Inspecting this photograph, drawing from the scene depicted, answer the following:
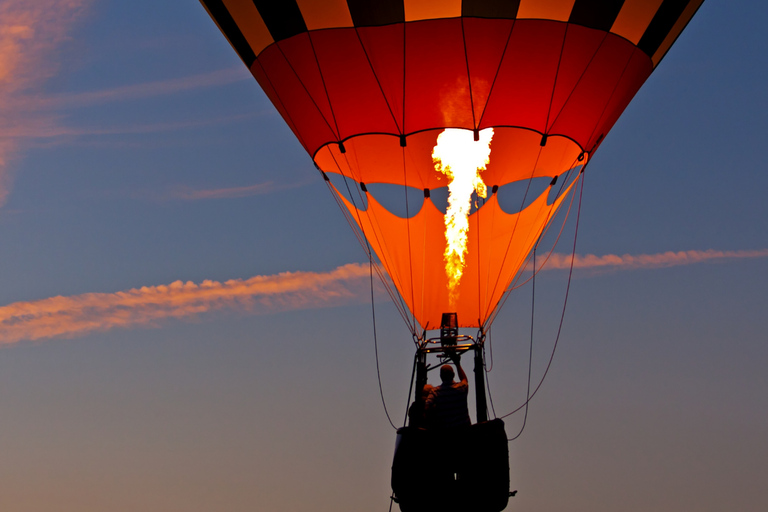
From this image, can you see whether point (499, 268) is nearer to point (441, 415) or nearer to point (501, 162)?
point (501, 162)

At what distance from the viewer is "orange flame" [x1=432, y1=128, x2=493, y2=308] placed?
34.9ft

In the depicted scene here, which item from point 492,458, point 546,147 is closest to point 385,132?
point 546,147

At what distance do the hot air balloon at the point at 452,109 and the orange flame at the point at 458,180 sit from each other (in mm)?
16

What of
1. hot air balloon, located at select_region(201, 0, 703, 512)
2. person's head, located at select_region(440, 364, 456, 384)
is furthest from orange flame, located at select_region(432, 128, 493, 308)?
person's head, located at select_region(440, 364, 456, 384)

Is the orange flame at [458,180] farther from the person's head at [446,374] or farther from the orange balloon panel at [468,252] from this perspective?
the person's head at [446,374]

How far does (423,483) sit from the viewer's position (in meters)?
8.59

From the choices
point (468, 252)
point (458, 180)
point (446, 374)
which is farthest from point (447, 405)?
point (458, 180)

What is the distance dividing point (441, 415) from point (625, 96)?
4334 mm

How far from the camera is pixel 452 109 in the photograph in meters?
9.88

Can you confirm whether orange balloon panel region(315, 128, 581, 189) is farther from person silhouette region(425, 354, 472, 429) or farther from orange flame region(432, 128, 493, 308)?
person silhouette region(425, 354, 472, 429)

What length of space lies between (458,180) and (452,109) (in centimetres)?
129

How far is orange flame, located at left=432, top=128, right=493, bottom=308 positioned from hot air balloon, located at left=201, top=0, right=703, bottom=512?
0.6 inches

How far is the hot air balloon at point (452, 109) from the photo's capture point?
9.70m

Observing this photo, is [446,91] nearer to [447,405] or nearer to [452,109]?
[452,109]
